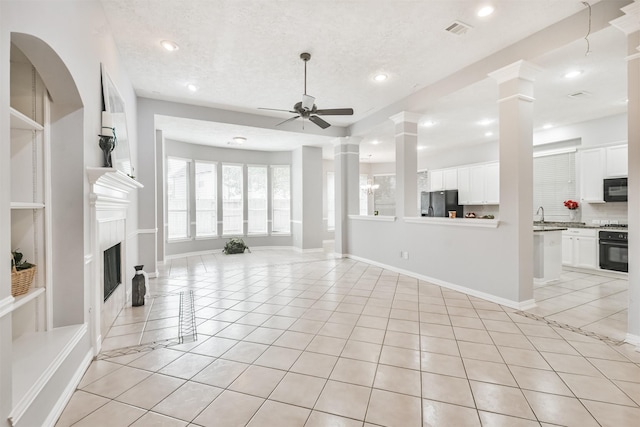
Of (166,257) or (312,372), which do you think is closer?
(312,372)

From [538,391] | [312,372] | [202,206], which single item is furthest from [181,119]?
[538,391]

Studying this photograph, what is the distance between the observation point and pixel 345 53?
12.3 ft

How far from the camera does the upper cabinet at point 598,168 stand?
5473 mm

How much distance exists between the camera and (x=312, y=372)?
2.25 m

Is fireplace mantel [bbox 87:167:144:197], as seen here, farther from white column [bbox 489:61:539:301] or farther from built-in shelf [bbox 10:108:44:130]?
white column [bbox 489:61:539:301]

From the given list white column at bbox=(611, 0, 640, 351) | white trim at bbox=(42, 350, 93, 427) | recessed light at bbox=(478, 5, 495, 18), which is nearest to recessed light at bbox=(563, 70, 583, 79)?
white column at bbox=(611, 0, 640, 351)

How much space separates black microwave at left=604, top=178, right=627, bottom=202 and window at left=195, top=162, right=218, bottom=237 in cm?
870

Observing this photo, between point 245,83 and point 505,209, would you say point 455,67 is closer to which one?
point 505,209

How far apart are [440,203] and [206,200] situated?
660 cm

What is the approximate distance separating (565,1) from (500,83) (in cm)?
103

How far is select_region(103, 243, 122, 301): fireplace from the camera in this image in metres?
3.06

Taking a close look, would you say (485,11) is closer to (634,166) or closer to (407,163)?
(634,166)

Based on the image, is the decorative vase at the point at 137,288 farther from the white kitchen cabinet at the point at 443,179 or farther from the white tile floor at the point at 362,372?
the white kitchen cabinet at the point at 443,179

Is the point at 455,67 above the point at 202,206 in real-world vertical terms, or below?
above
